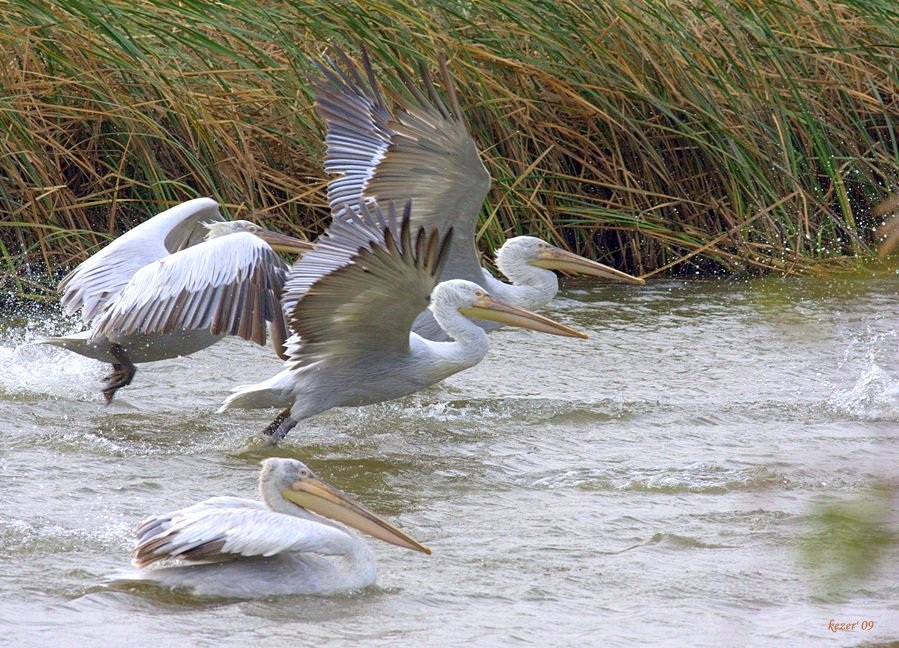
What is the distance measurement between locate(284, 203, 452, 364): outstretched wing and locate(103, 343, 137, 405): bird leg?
98 centimetres

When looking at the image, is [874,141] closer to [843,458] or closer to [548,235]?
[548,235]

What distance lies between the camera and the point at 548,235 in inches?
305

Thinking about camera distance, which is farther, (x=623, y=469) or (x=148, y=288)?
(x=148, y=288)

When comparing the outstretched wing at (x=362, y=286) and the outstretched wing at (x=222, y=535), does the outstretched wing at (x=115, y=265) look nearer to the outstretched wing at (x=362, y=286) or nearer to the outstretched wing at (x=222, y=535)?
the outstretched wing at (x=362, y=286)

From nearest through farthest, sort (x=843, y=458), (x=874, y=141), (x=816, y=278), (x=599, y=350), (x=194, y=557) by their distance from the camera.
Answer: (x=194, y=557)
(x=843, y=458)
(x=599, y=350)
(x=816, y=278)
(x=874, y=141)

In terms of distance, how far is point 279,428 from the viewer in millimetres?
5109

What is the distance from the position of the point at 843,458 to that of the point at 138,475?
2.40m

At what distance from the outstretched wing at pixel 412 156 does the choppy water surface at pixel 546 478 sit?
0.77m

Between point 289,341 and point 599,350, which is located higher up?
point 289,341

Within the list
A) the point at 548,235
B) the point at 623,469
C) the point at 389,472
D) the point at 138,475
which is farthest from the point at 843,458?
the point at 548,235

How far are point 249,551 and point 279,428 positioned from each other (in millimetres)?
1856

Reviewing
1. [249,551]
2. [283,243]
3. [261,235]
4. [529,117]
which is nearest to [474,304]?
[283,243]

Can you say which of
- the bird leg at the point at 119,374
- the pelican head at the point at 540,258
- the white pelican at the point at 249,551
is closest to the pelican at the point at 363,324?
the bird leg at the point at 119,374

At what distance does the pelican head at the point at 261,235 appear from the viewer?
598 cm
